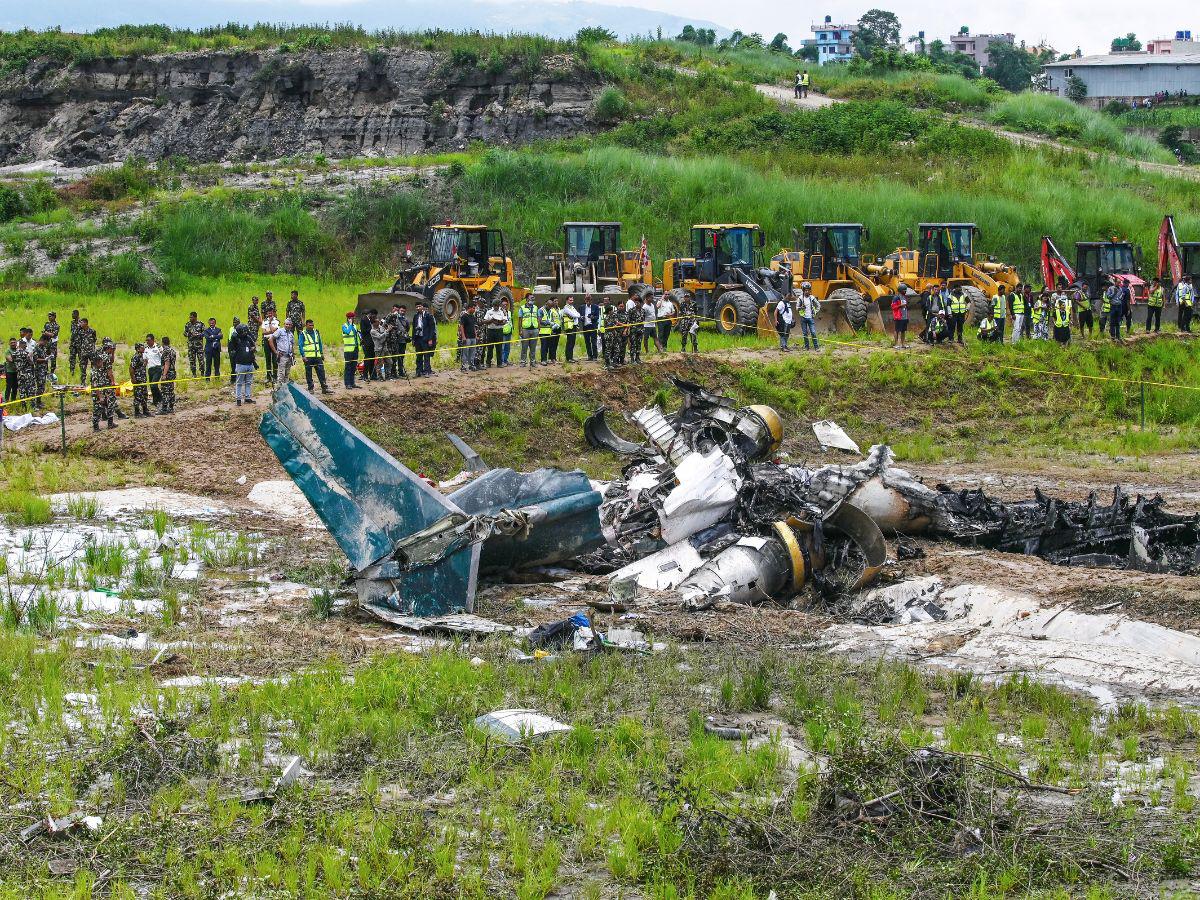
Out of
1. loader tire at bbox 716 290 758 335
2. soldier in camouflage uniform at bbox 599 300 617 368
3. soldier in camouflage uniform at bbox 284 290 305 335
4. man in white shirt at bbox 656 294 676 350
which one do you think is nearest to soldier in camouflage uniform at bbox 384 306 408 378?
soldier in camouflage uniform at bbox 284 290 305 335

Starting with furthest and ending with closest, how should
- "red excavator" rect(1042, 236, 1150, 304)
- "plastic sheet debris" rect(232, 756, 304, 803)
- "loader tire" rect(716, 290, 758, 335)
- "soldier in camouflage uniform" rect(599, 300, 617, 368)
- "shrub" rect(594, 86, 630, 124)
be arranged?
"shrub" rect(594, 86, 630, 124)
"red excavator" rect(1042, 236, 1150, 304)
"loader tire" rect(716, 290, 758, 335)
"soldier in camouflage uniform" rect(599, 300, 617, 368)
"plastic sheet debris" rect(232, 756, 304, 803)

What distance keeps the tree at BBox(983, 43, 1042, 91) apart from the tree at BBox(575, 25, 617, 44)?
2136 inches

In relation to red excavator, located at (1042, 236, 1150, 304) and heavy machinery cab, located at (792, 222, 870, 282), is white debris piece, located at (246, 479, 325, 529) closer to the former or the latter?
heavy machinery cab, located at (792, 222, 870, 282)

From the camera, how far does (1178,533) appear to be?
529 inches

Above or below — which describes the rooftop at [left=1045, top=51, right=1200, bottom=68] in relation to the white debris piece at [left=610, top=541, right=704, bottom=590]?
above

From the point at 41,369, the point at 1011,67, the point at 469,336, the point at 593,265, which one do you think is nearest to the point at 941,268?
the point at 593,265

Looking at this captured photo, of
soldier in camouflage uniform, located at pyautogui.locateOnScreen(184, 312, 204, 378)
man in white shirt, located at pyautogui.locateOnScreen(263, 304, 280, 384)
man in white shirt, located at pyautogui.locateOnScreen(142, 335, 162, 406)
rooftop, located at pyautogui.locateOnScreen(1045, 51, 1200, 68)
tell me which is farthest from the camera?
rooftop, located at pyautogui.locateOnScreen(1045, 51, 1200, 68)

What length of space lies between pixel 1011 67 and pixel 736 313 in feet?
302

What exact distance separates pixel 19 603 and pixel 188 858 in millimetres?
5058

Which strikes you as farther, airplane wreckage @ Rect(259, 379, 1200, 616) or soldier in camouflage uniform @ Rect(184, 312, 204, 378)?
soldier in camouflage uniform @ Rect(184, 312, 204, 378)

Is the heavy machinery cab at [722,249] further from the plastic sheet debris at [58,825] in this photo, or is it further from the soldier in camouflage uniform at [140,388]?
the plastic sheet debris at [58,825]

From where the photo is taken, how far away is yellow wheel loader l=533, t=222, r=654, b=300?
2997 cm

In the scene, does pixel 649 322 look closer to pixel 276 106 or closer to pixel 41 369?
pixel 41 369

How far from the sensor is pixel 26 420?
18.5m
